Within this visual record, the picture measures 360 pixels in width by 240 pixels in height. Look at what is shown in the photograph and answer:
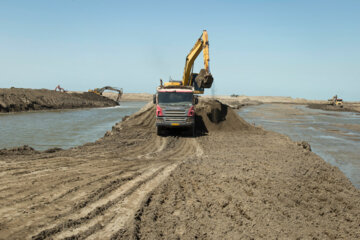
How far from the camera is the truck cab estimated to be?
14.2 meters

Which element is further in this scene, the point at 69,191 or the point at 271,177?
the point at 271,177

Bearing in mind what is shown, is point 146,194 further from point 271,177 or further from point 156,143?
point 156,143

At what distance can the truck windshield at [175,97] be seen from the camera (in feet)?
48.1

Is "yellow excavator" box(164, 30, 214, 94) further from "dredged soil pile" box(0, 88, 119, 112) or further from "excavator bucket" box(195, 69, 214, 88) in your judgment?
"dredged soil pile" box(0, 88, 119, 112)

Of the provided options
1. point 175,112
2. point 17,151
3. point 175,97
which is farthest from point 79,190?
point 175,97

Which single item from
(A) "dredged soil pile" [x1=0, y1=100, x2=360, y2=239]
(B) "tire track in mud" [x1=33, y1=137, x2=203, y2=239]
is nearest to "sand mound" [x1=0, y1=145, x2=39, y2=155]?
(A) "dredged soil pile" [x1=0, y1=100, x2=360, y2=239]

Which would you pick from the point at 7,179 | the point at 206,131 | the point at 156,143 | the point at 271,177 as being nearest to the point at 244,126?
the point at 206,131

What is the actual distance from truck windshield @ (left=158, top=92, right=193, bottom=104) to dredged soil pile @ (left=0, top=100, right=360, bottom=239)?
5134 millimetres

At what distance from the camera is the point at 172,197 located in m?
5.49

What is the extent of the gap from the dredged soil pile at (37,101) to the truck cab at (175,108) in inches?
1325

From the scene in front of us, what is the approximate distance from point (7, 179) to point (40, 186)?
43.2 inches

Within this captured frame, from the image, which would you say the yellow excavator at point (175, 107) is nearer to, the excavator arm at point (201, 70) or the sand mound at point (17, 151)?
the excavator arm at point (201, 70)

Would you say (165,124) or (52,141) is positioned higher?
(165,124)

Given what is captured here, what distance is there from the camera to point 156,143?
42.8ft
